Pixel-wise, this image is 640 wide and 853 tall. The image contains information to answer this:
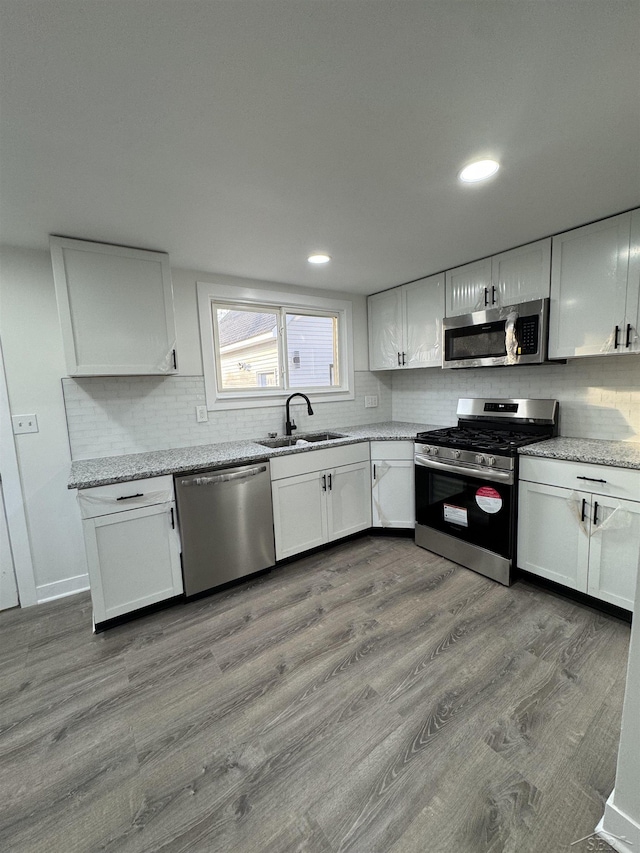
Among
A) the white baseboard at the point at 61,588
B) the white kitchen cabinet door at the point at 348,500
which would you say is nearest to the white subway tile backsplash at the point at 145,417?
the white kitchen cabinet door at the point at 348,500

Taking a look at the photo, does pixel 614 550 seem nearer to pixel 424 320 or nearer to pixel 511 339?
pixel 511 339

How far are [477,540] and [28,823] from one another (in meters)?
2.53

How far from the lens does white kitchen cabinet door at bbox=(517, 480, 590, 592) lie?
6.88 ft

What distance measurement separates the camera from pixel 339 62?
102 cm

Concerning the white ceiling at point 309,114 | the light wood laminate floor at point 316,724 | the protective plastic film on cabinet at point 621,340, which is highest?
the white ceiling at point 309,114

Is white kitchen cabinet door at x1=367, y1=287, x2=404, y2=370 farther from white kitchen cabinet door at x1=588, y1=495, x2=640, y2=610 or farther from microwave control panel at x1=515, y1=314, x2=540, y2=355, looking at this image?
white kitchen cabinet door at x1=588, y1=495, x2=640, y2=610

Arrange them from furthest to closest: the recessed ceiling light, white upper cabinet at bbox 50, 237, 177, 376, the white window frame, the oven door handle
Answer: the white window frame → the oven door handle → white upper cabinet at bbox 50, 237, 177, 376 → the recessed ceiling light

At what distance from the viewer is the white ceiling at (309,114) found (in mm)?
915

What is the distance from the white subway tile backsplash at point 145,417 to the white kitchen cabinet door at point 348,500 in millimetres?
728

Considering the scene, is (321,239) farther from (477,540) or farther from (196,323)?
(477,540)

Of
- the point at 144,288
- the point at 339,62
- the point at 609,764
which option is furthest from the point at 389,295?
the point at 609,764

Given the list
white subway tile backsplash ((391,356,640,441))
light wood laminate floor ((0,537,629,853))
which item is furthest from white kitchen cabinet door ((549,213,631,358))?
light wood laminate floor ((0,537,629,853))

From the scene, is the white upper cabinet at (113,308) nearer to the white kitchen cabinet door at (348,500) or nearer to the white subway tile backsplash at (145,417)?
the white subway tile backsplash at (145,417)

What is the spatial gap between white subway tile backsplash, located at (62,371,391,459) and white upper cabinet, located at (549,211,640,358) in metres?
2.16
